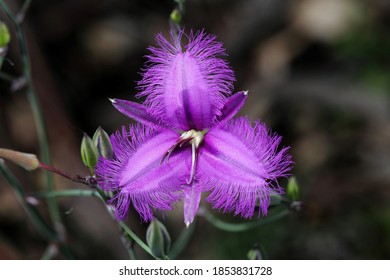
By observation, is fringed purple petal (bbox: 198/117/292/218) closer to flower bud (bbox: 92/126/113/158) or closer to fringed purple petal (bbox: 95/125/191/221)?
fringed purple petal (bbox: 95/125/191/221)

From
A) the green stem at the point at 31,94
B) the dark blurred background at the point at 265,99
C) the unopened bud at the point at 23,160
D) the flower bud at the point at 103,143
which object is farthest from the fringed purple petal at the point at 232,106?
the dark blurred background at the point at 265,99

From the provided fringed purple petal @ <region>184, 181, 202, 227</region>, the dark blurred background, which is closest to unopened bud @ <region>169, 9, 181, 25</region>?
fringed purple petal @ <region>184, 181, 202, 227</region>

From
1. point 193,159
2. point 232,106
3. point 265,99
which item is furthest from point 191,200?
point 265,99

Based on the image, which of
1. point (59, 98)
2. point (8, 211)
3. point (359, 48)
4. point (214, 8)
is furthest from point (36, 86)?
point (359, 48)
